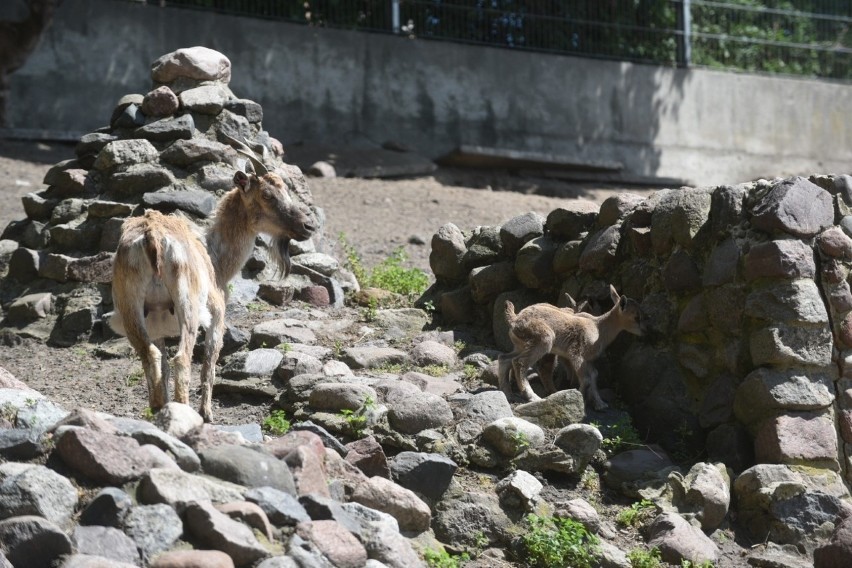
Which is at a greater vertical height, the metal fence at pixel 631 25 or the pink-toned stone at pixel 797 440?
Answer: the metal fence at pixel 631 25

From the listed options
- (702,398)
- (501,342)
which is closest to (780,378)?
(702,398)

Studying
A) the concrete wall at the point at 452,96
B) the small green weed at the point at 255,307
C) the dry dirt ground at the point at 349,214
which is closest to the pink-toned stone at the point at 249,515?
the dry dirt ground at the point at 349,214

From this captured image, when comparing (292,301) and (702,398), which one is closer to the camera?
(702,398)

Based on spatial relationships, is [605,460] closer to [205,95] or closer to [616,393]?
[616,393]

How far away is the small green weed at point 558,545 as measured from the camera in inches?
267

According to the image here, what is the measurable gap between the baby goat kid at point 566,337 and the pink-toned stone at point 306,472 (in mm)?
2487

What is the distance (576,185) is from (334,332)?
9476 mm

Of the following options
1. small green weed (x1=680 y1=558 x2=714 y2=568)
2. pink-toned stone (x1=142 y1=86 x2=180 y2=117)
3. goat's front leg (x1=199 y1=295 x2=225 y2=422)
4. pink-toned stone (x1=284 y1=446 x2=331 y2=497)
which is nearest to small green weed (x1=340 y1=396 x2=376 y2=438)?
goat's front leg (x1=199 y1=295 x2=225 y2=422)

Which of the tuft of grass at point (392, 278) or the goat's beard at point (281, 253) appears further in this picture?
the tuft of grass at point (392, 278)

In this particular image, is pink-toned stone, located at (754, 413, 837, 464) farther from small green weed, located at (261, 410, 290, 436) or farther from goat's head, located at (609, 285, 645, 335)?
small green weed, located at (261, 410, 290, 436)

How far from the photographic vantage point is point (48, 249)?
34.6 feet

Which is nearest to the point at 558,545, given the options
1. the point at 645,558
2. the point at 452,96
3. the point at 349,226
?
the point at 645,558

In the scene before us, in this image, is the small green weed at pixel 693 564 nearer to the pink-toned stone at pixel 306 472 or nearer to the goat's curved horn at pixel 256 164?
the pink-toned stone at pixel 306 472

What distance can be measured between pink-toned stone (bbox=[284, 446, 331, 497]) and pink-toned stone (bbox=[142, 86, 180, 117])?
5.26 metres
